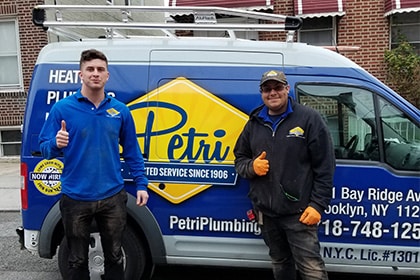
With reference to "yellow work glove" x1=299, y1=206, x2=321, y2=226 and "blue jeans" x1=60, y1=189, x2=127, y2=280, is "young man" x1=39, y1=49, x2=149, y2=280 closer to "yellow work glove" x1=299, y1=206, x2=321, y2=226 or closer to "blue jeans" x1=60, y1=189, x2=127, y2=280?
"blue jeans" x1=60, y1=189, x2=127, y2=280

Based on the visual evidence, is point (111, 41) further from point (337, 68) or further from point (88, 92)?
point (337, 68)

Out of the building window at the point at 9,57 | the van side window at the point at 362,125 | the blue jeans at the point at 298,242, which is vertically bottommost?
the blue jeans at the point at 298,242

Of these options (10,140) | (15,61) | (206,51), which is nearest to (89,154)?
(206,51)

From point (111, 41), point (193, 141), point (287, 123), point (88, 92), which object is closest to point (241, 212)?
point (193, 141)

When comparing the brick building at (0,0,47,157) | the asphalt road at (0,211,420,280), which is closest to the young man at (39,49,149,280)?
the asphalt road at (0,211,420,280)

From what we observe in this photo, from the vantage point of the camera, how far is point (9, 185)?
315 inches

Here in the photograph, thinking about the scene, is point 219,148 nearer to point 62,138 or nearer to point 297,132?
point 297,132

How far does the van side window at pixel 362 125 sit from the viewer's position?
11.3 feet

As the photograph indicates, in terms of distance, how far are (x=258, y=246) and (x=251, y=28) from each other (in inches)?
71.9

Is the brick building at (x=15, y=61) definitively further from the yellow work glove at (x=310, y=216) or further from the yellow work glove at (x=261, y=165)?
the yellow work glove at (x=310, y=216)

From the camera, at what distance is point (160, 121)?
355 centimetres

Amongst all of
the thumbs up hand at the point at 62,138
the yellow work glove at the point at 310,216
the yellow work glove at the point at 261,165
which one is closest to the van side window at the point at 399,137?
the yellow work glove at the point at 310,216

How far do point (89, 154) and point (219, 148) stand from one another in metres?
1.11

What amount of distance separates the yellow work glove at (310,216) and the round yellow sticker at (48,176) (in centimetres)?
206
